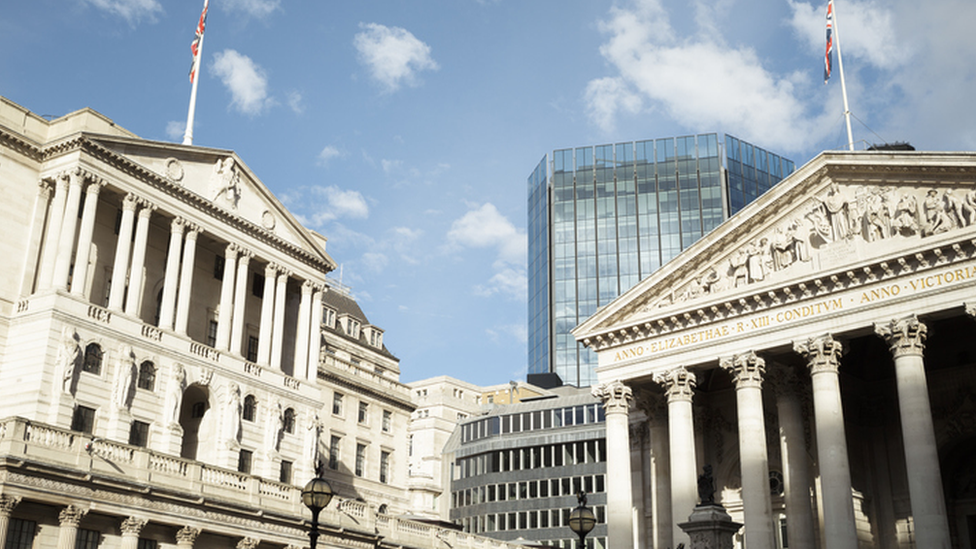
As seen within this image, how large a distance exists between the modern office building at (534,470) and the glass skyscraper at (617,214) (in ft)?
110

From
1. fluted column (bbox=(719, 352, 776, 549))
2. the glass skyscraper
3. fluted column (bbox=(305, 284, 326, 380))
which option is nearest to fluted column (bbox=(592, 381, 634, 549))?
fluted column (bbox=(719, 352, 776, 549))

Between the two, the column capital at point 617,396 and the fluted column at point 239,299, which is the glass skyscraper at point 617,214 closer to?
the fluted column at point 239,299

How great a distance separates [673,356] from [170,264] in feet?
88.9

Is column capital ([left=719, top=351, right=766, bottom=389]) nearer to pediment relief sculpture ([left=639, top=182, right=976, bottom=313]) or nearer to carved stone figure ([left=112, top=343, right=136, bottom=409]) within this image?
pediment relief sculpture ([left=639, top=182, right=976, bottom=313])

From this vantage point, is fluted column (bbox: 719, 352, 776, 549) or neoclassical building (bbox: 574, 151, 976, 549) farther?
fluted column (bbox: 719, 352, 776, 549)

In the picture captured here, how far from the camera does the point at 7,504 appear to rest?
35.2m

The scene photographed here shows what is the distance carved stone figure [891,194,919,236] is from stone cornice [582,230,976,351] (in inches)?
48.6

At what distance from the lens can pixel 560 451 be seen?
88188mm

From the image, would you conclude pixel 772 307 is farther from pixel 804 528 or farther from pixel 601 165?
pixel 601 165

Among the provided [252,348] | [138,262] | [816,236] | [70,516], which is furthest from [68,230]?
[816,236]

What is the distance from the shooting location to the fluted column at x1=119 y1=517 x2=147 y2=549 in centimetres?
3872

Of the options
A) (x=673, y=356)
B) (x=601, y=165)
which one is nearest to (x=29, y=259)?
(x=673, y=356)

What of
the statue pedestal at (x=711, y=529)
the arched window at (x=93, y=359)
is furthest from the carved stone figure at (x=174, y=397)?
the statue pedestal at (x=711, y=529)

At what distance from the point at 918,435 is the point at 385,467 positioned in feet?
153
